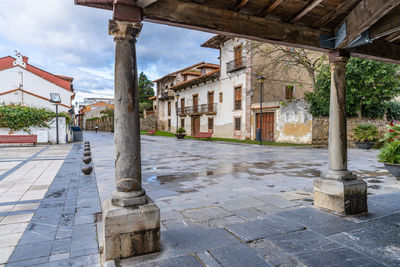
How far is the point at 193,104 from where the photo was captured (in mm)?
28297

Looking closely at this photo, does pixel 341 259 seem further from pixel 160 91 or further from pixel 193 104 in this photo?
pixel 160 91

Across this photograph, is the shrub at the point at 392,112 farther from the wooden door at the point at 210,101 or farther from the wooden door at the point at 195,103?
the wooden door at the point at 195,103

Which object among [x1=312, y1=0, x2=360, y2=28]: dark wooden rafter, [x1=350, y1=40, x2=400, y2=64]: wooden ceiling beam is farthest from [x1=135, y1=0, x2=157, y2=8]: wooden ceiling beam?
[x1=350, y1=40, x2=400, y2=64]: wooden ceiling beam

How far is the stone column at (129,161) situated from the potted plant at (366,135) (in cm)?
1385

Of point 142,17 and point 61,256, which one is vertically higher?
point 142,17

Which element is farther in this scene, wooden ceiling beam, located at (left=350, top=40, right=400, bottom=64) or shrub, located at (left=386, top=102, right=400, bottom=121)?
shrub, located at (left=386, top=102, right=400, bottom=121)

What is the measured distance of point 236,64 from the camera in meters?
21.0

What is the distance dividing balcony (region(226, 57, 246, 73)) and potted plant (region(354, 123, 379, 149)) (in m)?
9.84

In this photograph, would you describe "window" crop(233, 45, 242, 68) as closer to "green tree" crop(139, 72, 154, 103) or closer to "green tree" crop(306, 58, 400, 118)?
"green tree" crop(306, 58, 400, 118)

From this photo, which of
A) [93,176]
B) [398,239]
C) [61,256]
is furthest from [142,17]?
[93,176]

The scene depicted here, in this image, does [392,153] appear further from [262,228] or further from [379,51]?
[262,228]

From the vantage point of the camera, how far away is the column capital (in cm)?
245

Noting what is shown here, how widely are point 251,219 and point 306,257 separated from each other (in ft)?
3.59

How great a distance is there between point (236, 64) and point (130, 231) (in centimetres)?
2014
